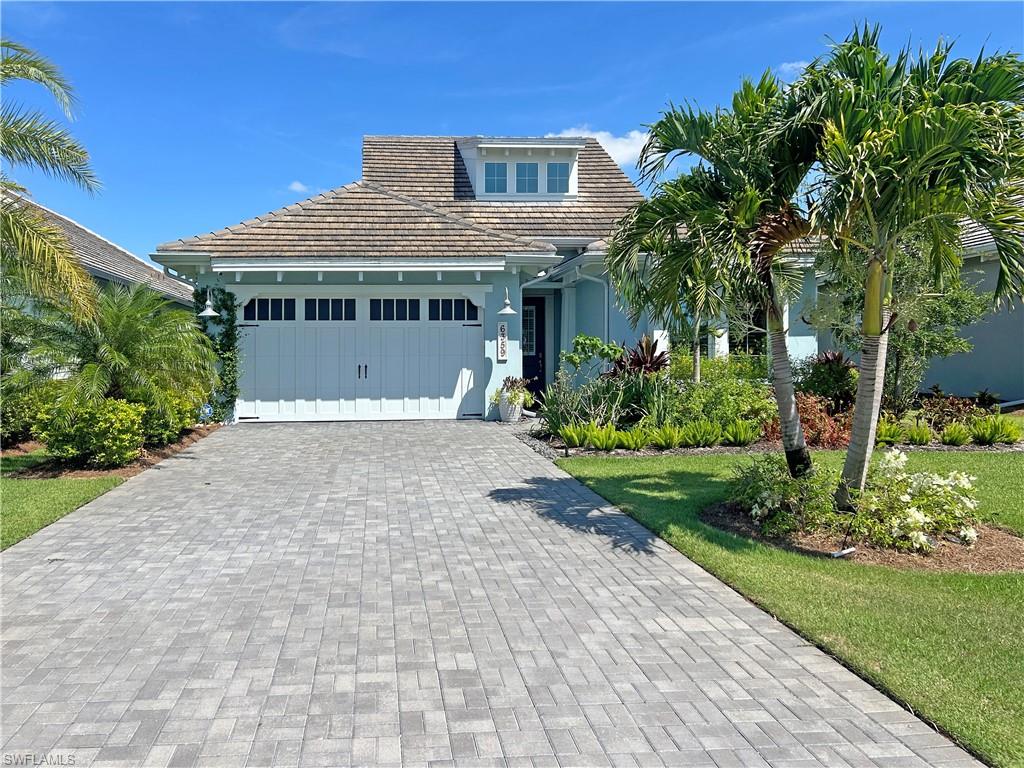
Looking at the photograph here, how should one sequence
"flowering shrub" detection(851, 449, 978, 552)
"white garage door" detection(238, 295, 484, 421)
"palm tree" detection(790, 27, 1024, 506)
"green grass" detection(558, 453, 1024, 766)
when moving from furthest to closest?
"white garage door" detection(238, 295, 484, 421), "flowering shrub" detection(851, 449, 978, 552), "palm tree" detection(790, 27, 1024, 506), "green grass" detection(558, 453, 1024, 766)

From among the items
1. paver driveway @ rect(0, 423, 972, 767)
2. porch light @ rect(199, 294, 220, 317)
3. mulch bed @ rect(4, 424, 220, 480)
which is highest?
porch light @ rect(199, 294, 220, 317)

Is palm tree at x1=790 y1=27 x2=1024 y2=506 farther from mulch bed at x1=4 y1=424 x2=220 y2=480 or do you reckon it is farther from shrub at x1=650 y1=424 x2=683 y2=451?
mulch bed at x1=4 y1=424 x2=220 y2=480

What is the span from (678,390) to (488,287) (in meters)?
5.11

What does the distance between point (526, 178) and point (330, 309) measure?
7864mm

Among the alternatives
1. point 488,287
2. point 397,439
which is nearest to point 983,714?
point 397,439

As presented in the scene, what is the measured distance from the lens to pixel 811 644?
459cm

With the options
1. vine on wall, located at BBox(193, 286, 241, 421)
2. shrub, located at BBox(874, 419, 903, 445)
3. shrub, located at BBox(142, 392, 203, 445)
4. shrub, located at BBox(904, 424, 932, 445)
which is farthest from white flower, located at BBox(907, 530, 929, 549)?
vine on wall, located at BBox(193, 286, 241, 421)

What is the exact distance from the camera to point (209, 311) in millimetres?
14688

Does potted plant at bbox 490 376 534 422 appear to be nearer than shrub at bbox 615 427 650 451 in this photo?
No

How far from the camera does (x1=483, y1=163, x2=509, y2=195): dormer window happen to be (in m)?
20.6

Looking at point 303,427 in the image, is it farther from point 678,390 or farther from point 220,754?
point 220,754

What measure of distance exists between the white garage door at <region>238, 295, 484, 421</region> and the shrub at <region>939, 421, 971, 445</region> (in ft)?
29.9

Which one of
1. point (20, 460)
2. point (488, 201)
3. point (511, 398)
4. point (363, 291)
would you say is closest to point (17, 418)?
point (20, 460)

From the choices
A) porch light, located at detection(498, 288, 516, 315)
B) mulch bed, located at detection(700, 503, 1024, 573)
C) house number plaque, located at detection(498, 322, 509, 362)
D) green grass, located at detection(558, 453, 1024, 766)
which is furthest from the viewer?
house number plaque, located at detection(498, 322, 509, 362)
